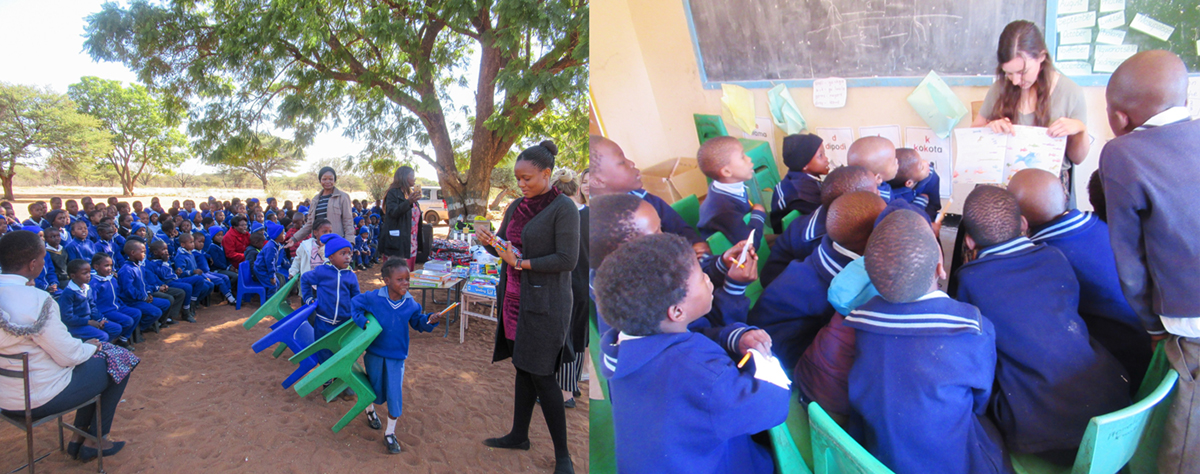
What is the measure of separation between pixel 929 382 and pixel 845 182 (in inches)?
15.1

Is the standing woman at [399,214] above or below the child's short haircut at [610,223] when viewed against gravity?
below

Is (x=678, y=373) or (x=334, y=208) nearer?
(x=678, y=373)

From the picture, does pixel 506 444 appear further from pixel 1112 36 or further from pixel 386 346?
pixel 1112 36

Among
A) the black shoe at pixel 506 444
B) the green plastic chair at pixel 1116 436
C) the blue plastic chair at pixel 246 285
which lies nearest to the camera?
the green plastic chair at pixel 1116 436

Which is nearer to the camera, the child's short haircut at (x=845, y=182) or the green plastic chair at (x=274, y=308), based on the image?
the child's short haircut at (x=845, y=182)

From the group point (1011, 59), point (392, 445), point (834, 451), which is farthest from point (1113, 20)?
point (392, 445)

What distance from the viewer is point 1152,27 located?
88 centimetres

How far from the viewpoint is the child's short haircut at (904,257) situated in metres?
0.90

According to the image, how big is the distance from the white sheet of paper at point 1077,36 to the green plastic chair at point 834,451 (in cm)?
77

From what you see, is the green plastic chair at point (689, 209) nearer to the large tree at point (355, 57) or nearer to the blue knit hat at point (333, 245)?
the blue knit hat at point (333, 245)

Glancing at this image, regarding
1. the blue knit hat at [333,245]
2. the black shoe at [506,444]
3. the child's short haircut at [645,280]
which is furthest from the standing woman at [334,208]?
the child's short haircut at [645,280]

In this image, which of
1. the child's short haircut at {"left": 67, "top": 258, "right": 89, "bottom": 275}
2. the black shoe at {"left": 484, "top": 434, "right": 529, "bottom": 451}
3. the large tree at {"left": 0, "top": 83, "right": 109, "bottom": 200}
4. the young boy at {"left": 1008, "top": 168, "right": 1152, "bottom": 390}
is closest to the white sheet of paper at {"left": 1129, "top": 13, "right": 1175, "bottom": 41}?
the young boy at {"left": 1008, "top": 168, "right": 1152, "bottom": 390}

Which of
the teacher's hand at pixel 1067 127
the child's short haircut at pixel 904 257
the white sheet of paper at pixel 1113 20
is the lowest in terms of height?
the child's short haircut at pixel 904 257

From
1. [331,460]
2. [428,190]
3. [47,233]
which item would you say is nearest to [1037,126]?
[331,460]
